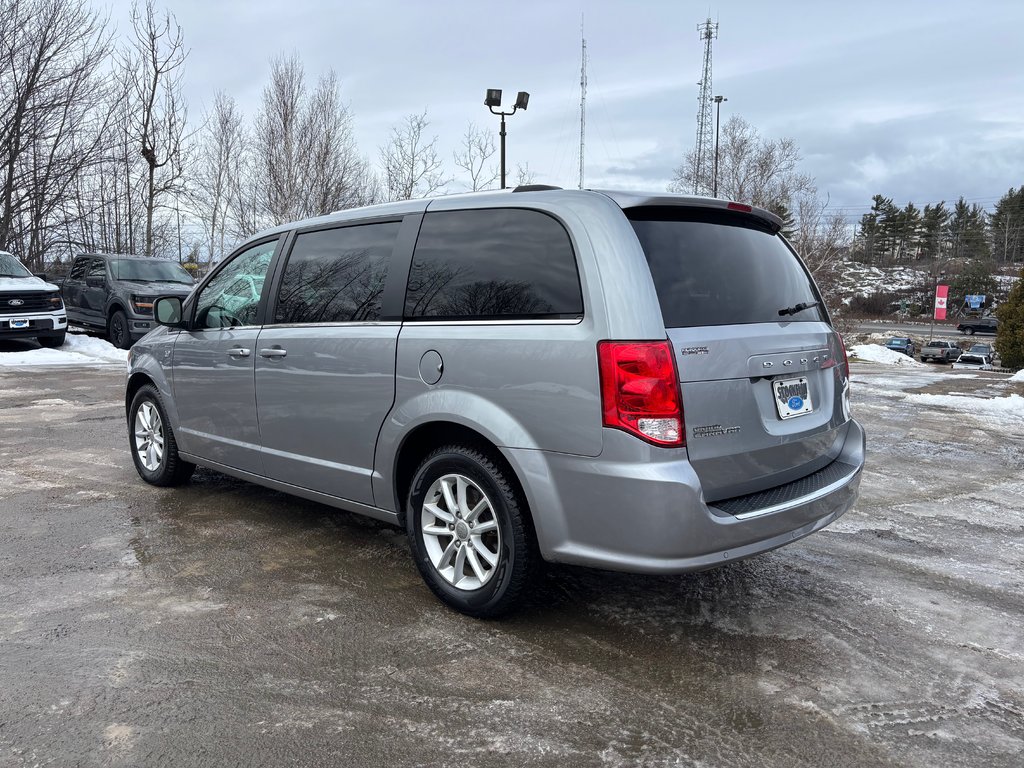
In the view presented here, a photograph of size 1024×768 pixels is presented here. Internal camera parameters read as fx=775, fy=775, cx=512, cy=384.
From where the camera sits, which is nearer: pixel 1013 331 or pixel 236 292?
pixel 236 292

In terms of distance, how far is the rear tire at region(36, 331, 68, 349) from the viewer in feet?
49.0

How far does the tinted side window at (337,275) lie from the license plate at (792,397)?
189 centimetres

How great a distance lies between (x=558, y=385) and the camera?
9.82 feet

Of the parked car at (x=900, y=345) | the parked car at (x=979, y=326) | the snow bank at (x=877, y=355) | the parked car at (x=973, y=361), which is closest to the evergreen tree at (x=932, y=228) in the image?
the parked car at (x=979, y=326)

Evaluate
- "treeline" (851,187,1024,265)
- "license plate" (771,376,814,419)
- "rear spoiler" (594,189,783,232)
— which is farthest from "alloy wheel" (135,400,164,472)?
"treeline" (851,187,1024,265)

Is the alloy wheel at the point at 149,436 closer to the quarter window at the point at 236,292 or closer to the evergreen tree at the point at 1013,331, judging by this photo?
the quarter window at the point at 236,292

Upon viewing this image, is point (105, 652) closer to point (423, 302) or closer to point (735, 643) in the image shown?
point (423, 302)

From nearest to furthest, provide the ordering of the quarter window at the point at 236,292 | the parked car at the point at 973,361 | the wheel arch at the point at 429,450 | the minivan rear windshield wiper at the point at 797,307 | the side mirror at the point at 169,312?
the wheel arch at the point at 429,450 < the minivan rear windshield wiper at the point at 797,307 < the quarter window at the point at 236,292 < the side mirror at the point at 169,312 < the parked car at the point at 973,361

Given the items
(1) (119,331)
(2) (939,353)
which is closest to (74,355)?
(1) (119,331)

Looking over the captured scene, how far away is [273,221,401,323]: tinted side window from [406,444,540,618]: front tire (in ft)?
3.00

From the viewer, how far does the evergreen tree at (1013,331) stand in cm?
2902

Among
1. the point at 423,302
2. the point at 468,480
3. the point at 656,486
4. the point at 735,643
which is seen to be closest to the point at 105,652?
the point at 468,480

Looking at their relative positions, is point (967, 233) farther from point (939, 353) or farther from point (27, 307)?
point (27, 307)

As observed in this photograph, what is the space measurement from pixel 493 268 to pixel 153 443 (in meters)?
3.42
